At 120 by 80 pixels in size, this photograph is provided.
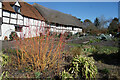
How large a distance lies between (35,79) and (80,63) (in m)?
1.24

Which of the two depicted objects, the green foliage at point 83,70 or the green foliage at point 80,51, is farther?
the green foliage at point 80,51

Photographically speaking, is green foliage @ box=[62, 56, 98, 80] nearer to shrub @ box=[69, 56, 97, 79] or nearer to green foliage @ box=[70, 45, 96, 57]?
shrub @ box=[69, 56, 97, 79]

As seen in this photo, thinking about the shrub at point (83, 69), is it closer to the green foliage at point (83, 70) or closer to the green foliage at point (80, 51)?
the green foliage at point (83, 70)

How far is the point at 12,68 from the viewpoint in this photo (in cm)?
267

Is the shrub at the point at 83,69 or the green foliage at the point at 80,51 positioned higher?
the green foliage at the point at 80,51

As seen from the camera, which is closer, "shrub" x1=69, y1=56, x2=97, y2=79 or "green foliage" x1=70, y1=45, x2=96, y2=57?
"shrub" x1=69, y1=56, x2=97, y2=79

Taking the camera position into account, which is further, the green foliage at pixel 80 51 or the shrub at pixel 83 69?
the green foliage at pixel 80 51

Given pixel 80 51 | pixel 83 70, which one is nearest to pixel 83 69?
pixel 83 70

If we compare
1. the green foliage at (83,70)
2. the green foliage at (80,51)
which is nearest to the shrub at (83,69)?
the green foliage at (83,70)

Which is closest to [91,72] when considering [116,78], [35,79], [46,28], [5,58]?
[116,78]

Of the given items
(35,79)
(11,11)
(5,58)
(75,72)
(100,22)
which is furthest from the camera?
(100,22)

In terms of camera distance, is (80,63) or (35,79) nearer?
(35,79)

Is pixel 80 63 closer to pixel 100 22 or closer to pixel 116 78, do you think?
pixel 116 78

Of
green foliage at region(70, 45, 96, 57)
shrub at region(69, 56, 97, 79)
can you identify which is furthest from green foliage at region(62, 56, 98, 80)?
green foliage at region(70, 45, 96, 57)
